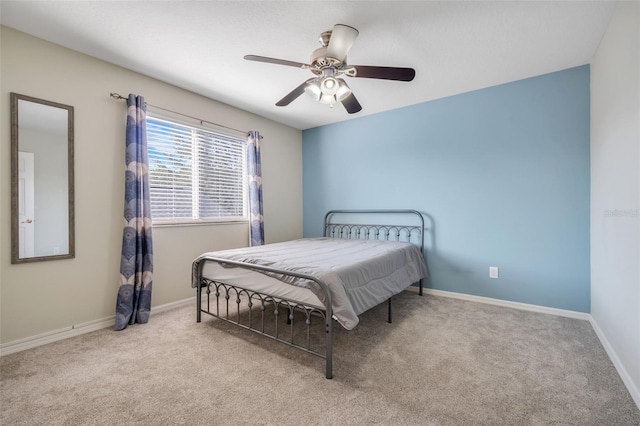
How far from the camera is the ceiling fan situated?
1.82 meters

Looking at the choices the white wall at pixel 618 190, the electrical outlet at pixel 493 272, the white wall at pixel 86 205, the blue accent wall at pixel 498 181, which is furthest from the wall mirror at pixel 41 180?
the electrical outlet at pixel 493 272

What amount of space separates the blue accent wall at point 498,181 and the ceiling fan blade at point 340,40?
2051 millimetres

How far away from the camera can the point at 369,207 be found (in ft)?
13.3

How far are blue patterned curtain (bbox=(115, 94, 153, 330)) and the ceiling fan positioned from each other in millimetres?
1446

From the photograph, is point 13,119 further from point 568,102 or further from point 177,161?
point 568,102

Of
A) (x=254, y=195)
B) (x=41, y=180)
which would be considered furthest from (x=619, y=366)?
(x=41, y=180)

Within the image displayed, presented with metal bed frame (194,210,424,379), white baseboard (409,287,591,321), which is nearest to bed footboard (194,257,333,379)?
metal bed frame (194,210,424,379)

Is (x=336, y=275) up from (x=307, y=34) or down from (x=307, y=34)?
down

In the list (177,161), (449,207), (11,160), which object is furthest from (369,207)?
(11,160)

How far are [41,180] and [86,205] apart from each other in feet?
1.14

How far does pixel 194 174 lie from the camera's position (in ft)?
10.9

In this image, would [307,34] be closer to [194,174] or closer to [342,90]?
[342,90]

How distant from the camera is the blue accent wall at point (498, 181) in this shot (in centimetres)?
271

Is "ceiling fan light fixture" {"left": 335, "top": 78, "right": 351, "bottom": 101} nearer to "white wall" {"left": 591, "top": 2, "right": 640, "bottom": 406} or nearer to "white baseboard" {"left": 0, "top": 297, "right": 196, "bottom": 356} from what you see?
"white wall" {"left": 591, "top": 2, "right": 640, "bottom": 406}
